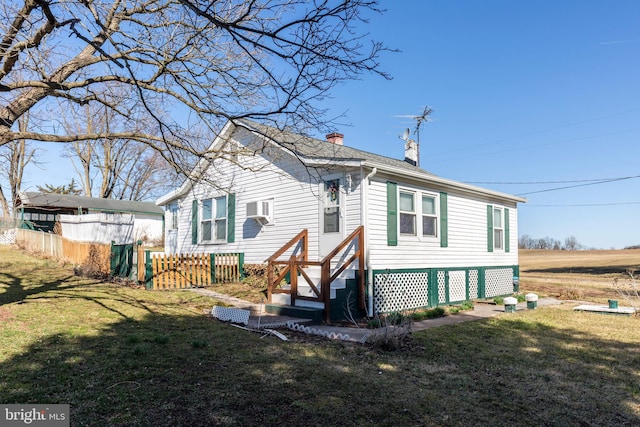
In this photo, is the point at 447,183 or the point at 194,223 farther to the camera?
the point at 194,223

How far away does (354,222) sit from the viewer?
406 inches

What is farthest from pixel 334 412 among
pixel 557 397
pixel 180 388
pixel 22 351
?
pixel 22 351

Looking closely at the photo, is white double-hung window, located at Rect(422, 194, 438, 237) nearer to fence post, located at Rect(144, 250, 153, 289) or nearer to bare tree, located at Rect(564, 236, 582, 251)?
fence post, located at Rect(144, 250, 153, 289)

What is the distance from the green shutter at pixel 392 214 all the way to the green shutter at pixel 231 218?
540 centimetres

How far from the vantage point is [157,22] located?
7.30m

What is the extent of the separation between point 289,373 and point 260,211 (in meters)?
7.38

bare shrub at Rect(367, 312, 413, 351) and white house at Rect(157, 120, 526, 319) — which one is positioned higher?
white house at Rect(157, 120, 526, 319)

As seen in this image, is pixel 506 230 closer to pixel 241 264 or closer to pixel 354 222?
pixel 354 222

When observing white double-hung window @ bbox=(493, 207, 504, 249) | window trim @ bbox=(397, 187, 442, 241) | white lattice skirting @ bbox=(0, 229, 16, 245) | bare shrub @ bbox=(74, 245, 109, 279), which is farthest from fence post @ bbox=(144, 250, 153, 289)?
white lattice skirting @ bbox=(0, 229, 16, 245)

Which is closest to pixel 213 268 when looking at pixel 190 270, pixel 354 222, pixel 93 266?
pixel 190 270

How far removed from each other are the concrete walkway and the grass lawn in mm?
473

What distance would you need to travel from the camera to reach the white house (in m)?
10.1

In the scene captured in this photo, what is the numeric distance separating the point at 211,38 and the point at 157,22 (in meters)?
0.94

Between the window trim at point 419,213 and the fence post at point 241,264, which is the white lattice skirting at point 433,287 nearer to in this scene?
the window trim at point 419,213
